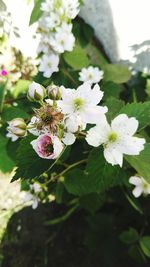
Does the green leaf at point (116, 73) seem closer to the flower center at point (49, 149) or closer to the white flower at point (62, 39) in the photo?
the white flower at point (62, 39)

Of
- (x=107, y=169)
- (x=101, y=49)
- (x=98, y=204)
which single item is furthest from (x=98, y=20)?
(x=107, y=169)

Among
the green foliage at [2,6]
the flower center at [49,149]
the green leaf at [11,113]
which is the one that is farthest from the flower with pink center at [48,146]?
the green foliage at [2,6]

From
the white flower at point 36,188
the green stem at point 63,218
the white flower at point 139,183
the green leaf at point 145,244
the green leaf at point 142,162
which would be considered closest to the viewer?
the green leaf at point 142,162

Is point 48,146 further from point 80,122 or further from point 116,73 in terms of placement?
point 116,73

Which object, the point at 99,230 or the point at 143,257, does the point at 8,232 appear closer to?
the point at 99,230

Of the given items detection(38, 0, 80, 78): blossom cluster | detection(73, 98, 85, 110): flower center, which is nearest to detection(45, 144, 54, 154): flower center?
detection(73, 98, 85, 110): flower center
